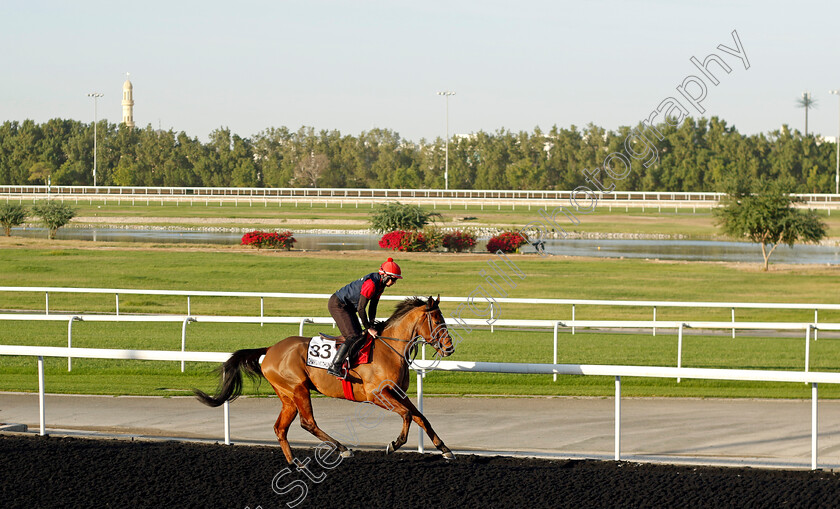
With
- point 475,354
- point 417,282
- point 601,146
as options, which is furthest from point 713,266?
point 601,146

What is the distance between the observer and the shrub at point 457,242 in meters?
34.9

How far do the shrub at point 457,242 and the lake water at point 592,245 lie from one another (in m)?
3.59

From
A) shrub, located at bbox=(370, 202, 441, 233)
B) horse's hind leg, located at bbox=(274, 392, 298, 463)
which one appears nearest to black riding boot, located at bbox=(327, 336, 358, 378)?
horse's hind leg, located at bbox=(274, 392, 298, 463)

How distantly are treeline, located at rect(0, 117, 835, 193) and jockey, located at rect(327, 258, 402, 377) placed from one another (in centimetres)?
8133

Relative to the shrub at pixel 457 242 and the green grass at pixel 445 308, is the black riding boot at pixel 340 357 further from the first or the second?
the shrub at pixel 457 242

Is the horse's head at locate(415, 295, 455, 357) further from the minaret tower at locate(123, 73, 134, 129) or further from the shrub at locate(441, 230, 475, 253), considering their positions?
the minaret tower at locate(123, 73, 134, 129)

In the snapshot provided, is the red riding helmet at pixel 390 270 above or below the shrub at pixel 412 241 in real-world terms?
above

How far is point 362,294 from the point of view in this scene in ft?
21.3

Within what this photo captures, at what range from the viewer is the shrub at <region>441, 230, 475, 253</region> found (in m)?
34.9

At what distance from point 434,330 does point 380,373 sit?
0.49 meters

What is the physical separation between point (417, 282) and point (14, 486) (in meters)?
20.4

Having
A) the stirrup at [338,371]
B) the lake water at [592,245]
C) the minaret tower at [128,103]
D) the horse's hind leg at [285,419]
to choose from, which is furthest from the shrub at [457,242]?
the minaret tower at [128,103]

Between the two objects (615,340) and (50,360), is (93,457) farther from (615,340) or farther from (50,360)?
(615,340)

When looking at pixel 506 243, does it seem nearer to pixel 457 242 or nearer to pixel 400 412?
pixel 457 242
